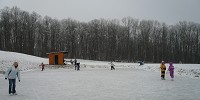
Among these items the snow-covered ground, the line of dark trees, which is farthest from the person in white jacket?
the line of dark trees

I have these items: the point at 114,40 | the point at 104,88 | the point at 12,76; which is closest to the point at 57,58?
the point at 104,88

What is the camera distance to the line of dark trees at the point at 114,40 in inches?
3777

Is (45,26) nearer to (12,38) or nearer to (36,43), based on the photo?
(36,43)

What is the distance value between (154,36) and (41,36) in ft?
142

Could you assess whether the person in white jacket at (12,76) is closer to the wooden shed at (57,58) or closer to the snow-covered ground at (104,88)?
the snow-covered ground at (104,88)

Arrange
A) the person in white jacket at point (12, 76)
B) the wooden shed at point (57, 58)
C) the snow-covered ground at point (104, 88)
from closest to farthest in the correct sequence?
the snow-covered ground at point (104, 88), the person in white jacket at point (12, 76), the wooden shed at point (57, 58)

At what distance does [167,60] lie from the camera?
9788cm

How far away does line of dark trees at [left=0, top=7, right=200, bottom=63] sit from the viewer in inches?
3777

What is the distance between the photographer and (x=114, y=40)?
9894 cm

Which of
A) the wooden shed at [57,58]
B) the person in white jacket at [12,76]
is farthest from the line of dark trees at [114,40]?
the person in white jacket at [12,76]

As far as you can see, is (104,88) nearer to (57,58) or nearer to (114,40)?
A: (57,58)

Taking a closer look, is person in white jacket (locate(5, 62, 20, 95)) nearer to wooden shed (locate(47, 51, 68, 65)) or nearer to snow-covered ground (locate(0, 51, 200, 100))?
snow-covered ground (locate(0, 51, 200, 100))

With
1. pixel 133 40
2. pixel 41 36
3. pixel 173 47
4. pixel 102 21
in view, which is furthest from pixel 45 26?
pixel 173 47

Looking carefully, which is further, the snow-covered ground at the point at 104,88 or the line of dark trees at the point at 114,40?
the line of dark trees at the point at 114,40
